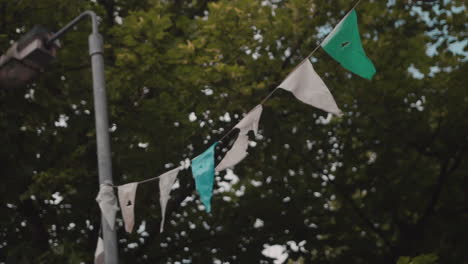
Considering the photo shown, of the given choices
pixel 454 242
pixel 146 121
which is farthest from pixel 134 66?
pixel 454 242

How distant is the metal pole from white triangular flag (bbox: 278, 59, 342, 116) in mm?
1623

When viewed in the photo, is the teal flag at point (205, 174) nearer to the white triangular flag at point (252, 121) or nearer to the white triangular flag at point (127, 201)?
the white triangular flag at point (252, 121)

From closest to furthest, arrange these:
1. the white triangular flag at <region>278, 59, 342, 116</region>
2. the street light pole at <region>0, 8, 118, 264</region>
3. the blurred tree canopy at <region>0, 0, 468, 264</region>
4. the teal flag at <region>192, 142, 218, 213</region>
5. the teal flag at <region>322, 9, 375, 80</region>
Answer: the white triangular flag at <region>278, 59, 342, 116</region> → the teal flag at <region>322, 9, 375, 80</region> → the teal flag at <region>192, 142, 218, 213</region> → the street light pole at <region>0, 8, 118, 264</region> → the blurred tree canopy at <region>0, 0, 468, 264</region>

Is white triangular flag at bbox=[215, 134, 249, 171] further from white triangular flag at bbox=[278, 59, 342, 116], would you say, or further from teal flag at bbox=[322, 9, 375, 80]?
teal flag at bbox=[322, 9, 375, 80]

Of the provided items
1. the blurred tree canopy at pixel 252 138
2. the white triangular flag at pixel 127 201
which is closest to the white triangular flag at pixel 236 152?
the white triangular flag at pixel 127 201

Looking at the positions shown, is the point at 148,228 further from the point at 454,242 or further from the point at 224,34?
the point at 454,242

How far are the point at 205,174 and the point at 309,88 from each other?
121 cm

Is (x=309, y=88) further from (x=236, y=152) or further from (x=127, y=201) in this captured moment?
(x=127, y=201)

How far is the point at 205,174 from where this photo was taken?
18.6 feet

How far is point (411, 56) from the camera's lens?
9.15 m

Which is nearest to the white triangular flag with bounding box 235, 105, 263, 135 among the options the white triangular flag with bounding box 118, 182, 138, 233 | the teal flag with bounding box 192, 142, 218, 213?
the teal flag with bounding box 192, 142, 218, 213

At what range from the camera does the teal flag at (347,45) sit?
5277mm

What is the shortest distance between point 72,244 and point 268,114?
9.85 ft

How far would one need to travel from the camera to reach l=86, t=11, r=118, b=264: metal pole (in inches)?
209
